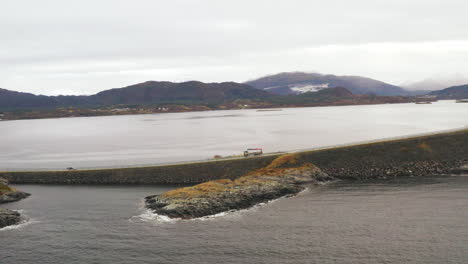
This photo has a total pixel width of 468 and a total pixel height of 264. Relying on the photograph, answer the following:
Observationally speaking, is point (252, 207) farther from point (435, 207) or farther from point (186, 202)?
point (435, 207)

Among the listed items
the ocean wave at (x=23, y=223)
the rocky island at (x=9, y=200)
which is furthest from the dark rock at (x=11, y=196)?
the ocean wave at (x=23, y=223)

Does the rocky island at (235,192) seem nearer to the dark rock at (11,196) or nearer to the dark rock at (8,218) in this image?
the dark rock at (8,218)

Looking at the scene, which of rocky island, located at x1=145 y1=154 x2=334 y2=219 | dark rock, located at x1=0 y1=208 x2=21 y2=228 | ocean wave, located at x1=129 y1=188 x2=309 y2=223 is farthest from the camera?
rocky island, located at x1=145 y1=154 x2=334 y2=219

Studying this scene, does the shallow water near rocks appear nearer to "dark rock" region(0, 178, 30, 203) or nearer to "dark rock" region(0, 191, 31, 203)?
"dark rock" region(0, 191, 31, 203)

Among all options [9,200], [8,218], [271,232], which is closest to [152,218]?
[271,232]

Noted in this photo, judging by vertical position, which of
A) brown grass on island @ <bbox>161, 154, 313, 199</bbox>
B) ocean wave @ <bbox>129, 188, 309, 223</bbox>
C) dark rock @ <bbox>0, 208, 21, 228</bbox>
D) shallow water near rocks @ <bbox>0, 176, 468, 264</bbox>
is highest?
brown grass on island @ <bbox>161, 154, 313, 199</bbox>

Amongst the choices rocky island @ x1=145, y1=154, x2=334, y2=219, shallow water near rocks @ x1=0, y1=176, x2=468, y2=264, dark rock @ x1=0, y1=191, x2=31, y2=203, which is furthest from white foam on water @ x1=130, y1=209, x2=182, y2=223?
dark rock @ x1=0, y1=191, x2=31, y2=203

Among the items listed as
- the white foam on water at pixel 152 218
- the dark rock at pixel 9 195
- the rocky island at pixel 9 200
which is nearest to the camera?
the white foam on water at pixel 152 218
